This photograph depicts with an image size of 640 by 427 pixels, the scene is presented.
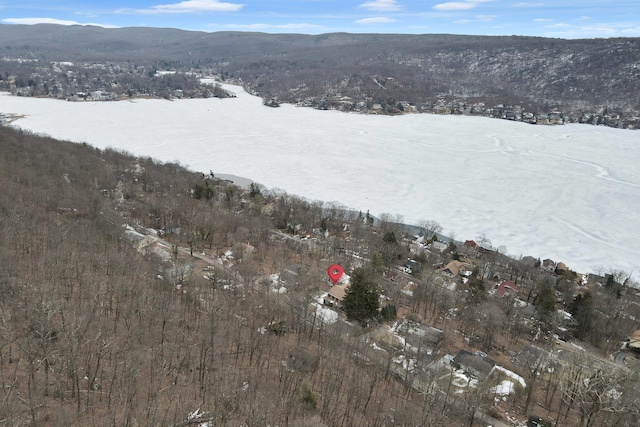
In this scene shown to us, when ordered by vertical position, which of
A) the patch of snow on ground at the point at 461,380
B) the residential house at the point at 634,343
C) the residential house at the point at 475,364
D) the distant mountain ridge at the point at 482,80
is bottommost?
the residential house at the point at 634,343

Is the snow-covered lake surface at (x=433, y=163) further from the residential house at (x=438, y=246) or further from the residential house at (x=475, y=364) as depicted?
the residential house at (x=475, y=364)

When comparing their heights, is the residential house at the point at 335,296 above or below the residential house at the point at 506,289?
above

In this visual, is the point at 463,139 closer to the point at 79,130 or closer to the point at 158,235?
the point at 158,235

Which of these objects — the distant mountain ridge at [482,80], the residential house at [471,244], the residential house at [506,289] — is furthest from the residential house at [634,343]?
the distant mountain ridge at [482,80]

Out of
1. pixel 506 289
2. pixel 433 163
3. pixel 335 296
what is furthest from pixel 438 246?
pixel 433 163

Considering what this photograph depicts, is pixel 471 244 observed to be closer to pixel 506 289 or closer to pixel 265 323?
pixel 506 289

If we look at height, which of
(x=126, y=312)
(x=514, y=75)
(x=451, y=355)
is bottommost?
(x=451, y=355)

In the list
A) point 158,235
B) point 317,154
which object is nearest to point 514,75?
point 317,154

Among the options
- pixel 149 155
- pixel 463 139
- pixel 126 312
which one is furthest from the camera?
pixel 463 139
